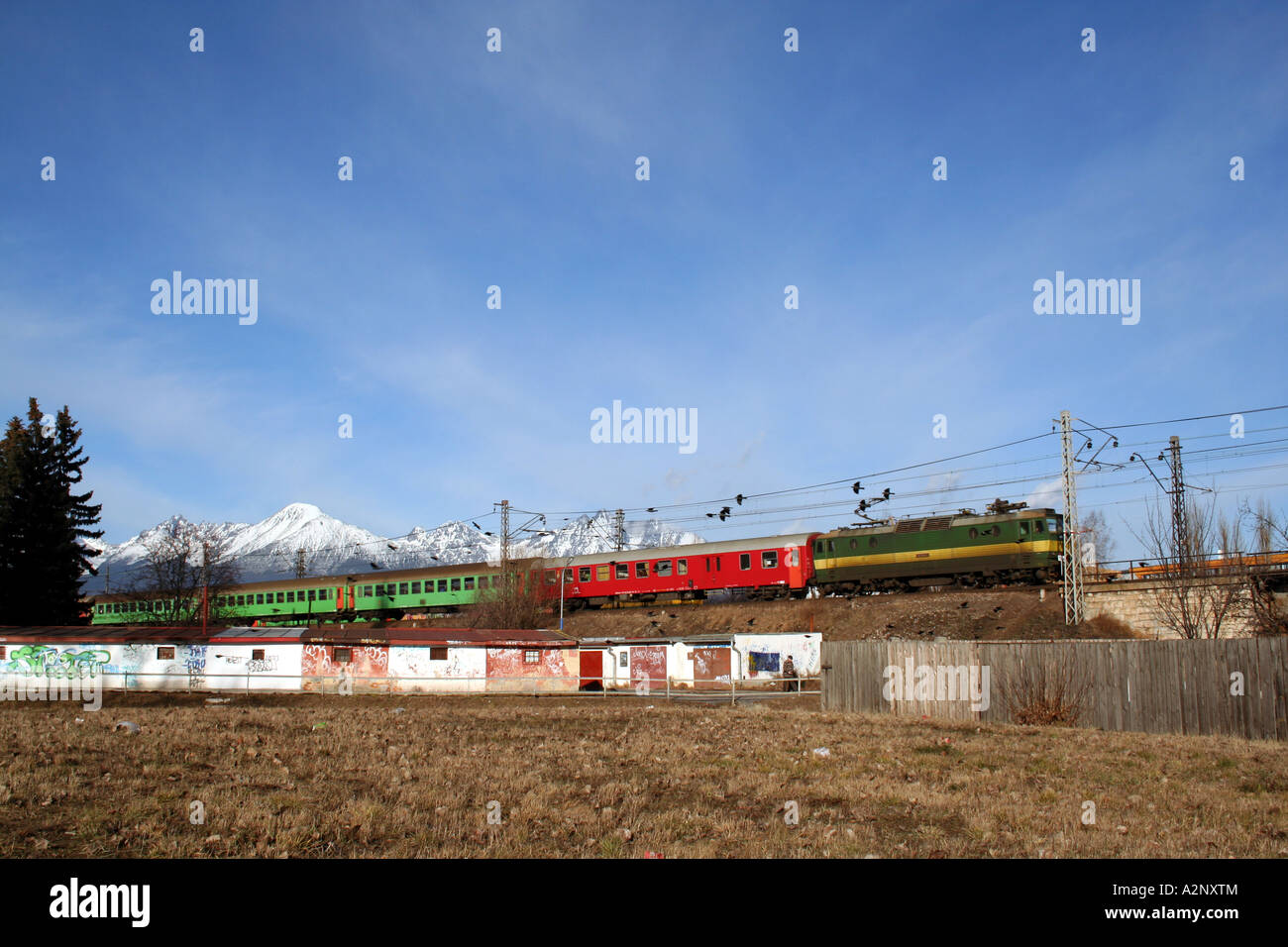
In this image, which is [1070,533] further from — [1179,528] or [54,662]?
[54,662]

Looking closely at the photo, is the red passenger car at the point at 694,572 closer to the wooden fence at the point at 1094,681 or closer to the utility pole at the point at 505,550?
the utility pole at the point at 505,550

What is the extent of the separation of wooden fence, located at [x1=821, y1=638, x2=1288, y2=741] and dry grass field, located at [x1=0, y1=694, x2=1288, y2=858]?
5.27ft

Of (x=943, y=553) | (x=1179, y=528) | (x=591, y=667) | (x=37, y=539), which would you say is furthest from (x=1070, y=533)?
(x=37, y=539)

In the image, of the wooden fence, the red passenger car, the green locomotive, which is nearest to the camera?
the wooden fence

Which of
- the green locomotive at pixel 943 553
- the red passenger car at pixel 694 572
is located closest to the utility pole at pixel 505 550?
the red passenger car at pixel 694 572

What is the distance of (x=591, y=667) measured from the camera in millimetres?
42750

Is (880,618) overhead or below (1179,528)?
below

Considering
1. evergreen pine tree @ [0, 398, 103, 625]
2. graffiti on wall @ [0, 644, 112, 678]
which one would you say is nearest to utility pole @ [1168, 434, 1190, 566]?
graffiti on wall @ [0, 644, 112, 678]

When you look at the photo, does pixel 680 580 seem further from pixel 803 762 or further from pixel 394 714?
pixel 803 762

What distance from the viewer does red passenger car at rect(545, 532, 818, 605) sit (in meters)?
48.8

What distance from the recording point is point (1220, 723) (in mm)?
19328

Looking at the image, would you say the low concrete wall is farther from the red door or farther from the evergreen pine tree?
the evergreen pine tree

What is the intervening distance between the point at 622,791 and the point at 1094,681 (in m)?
15.3
